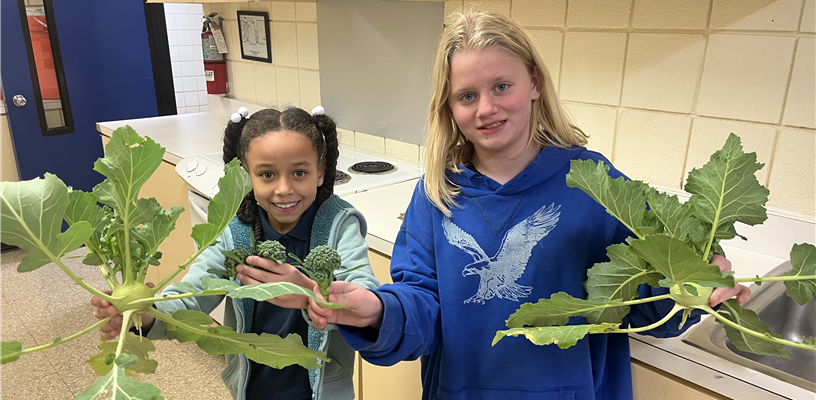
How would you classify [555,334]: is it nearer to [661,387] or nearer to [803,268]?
[803,268]

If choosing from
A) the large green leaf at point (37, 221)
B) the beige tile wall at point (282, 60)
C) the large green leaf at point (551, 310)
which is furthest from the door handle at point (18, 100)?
the large green leaf at point (551, 310)

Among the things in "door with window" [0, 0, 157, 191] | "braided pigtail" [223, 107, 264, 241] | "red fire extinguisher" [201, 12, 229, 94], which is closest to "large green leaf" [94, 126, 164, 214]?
"braided pigtail" [223, 107, 264, 241]

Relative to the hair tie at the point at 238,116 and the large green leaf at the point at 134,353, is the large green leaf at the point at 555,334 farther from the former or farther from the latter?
the hair tie at the point at 238,116

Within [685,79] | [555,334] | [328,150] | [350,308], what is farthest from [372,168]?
[555,334]

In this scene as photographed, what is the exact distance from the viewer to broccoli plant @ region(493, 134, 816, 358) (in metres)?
0.67

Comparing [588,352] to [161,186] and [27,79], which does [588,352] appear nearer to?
[161,186]

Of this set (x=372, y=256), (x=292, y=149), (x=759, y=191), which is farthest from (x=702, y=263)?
(x=372, y=256)

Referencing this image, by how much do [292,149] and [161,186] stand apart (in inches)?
69.5

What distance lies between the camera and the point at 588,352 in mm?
920

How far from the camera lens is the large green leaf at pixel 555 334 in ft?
2.16

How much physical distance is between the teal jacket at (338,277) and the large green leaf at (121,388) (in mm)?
344

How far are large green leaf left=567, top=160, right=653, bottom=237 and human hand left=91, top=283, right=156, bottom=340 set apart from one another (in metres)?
0.57

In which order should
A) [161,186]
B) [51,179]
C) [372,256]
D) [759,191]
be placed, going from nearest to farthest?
[51,179], [759,191], [372,256], [161,186]

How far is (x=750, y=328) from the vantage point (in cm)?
70
